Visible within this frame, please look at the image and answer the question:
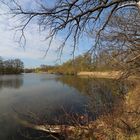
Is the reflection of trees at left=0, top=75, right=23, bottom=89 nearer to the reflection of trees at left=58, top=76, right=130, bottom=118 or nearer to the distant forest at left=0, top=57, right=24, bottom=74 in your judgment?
the reflection of trees at left=58, top=76, right=130, bottom=118

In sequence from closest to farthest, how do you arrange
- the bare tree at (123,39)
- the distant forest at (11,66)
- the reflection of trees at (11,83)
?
the bare tree at (123,39), the reflection of trees at (11,83), the distant forest at (11,66)

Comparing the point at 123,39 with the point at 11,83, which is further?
the point at 11,83

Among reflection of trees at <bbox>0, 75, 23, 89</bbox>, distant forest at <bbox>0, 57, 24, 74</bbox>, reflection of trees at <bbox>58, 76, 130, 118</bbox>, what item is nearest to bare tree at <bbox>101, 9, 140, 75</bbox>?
reflection of trees at <bbox>58, 76, 130, 118</bbox>

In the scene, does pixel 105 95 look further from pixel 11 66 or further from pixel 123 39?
pixel 11 66

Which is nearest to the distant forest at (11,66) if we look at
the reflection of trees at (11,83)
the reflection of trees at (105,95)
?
the reflection of trees at (11,83)

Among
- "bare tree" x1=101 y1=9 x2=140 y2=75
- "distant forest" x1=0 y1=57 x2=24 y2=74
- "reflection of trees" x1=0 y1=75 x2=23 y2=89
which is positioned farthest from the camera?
"distant forest" x1=0 y1=57 x2=24 y2=74

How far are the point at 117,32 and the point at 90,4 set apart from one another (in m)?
4.49

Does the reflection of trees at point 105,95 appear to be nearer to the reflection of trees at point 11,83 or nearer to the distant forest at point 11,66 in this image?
the reflection of trees at point 11,83

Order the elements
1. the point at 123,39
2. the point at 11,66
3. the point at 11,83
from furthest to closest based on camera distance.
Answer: the point at 11,66
the point at 11,83
the point at 123,39

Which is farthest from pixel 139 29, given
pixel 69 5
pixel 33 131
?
pixel 33 131

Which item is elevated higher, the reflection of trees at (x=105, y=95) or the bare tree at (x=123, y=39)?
the bare tree at (x=123, y=39)

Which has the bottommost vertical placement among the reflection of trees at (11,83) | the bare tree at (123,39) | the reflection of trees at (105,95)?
the reflection of trees at (11,83)

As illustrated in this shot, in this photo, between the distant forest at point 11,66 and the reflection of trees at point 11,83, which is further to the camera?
the distant forest at point 11,66

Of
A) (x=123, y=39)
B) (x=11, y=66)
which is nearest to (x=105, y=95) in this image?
(x=123, y=39)
